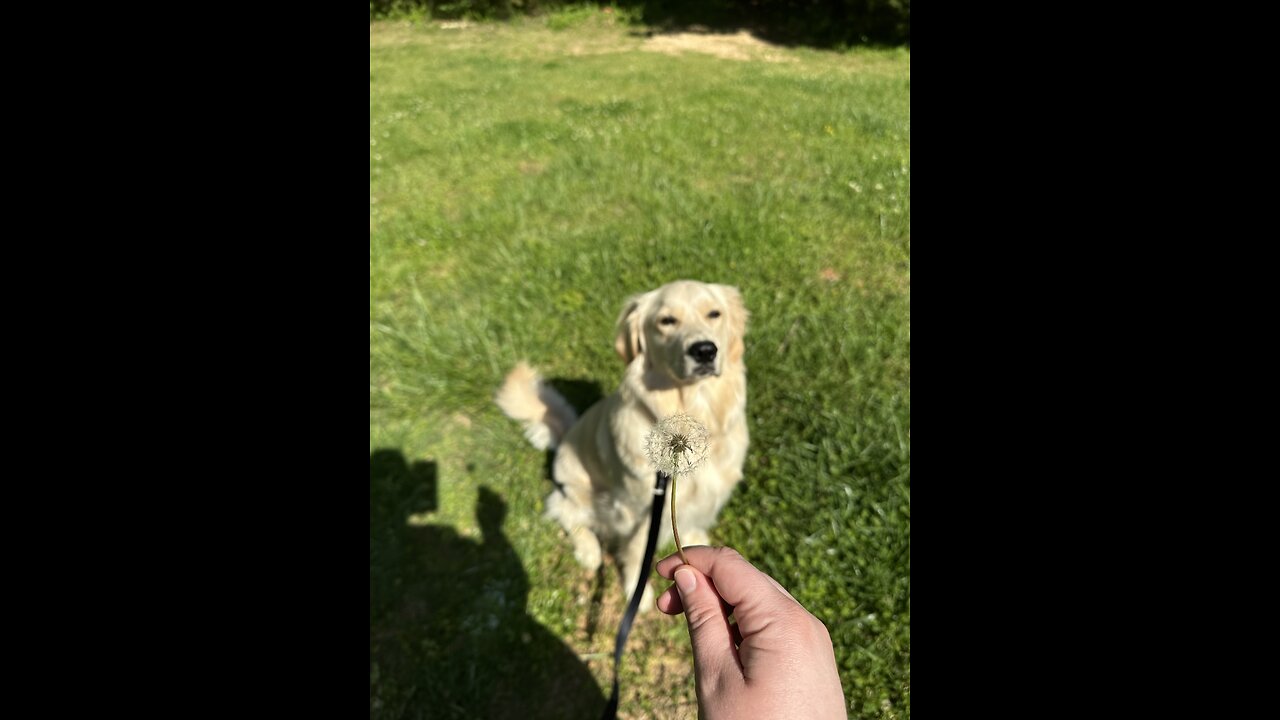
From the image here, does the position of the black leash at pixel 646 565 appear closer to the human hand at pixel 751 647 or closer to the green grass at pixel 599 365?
the human hand at pixel 751 647

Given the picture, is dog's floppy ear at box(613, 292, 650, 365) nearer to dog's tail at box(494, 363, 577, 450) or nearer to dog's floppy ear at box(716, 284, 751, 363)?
dog's floppy ear at box(716, 284, 751, 363)

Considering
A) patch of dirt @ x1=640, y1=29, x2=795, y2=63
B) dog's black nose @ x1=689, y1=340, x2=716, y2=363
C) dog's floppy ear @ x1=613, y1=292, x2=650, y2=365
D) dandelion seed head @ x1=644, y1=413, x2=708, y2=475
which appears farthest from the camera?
patch of dirt @ x1=640, y1=29, x2=795, y2=63

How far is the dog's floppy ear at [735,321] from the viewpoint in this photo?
8.58 ft

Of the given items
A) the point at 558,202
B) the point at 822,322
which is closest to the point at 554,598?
the point at 822,322

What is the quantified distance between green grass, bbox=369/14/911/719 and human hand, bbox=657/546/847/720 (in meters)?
1.36

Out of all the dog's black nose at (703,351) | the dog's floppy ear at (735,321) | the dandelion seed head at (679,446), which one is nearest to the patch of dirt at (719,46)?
the dog's floppy ear at (735,321)

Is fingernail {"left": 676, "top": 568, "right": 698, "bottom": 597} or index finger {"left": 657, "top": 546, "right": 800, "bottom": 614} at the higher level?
index finger {"left": 657, "top": 546, "right": 800, "bottom": 614}

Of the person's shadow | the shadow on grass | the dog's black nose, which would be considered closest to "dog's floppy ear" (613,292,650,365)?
the dog's black nose

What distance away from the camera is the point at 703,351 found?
2.26m

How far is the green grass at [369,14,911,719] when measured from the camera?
2441 millimetres

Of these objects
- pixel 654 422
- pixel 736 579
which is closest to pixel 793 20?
pixel 654 422

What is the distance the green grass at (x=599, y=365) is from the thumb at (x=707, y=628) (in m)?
1.36

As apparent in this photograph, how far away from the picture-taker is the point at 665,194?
5.89 m
